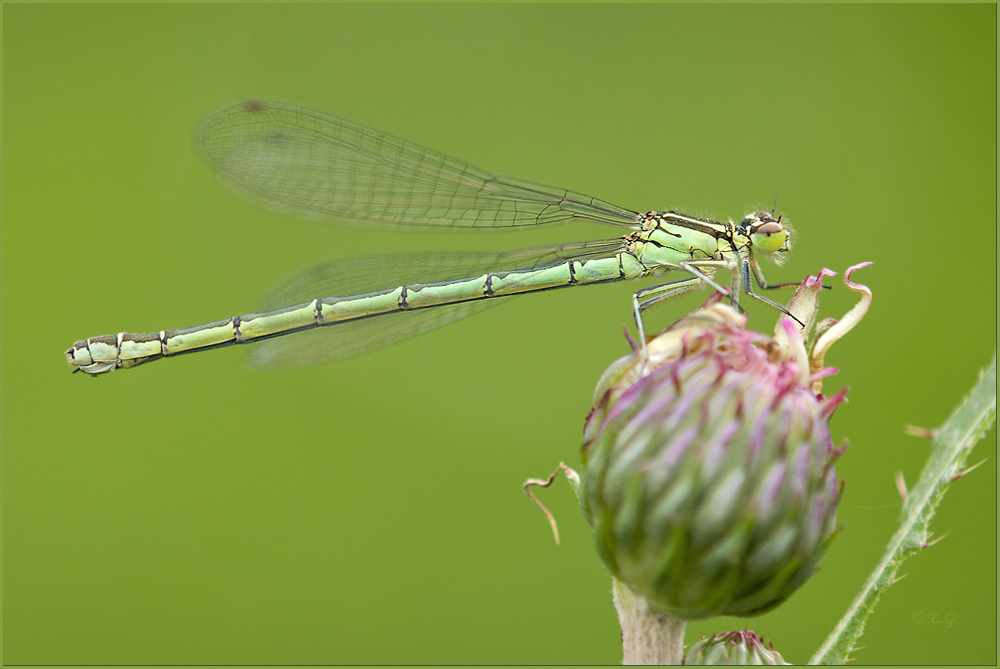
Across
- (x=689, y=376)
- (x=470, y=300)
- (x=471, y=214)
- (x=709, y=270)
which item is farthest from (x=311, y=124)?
(x=689, y=376)

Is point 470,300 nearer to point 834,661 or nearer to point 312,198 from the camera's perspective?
point 312,198

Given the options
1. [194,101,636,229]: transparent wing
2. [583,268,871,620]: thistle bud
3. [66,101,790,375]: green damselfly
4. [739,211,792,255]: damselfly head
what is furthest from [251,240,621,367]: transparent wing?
[583,268,871,620]: thistle bud

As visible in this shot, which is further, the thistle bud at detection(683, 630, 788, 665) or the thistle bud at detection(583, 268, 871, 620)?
the thistle bud at detection(683, 630, 788, 665)

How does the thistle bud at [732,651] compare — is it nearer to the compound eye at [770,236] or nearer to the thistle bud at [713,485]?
the thistle bud at [713,485]

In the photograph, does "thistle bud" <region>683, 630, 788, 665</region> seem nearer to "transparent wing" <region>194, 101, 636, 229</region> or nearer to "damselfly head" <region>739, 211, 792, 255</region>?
"damselfly head" <region>739, 211, 792, 255</region>

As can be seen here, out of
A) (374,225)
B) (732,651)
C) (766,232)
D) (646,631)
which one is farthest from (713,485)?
(374,225)

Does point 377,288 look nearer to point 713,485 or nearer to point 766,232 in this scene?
point 766,232
